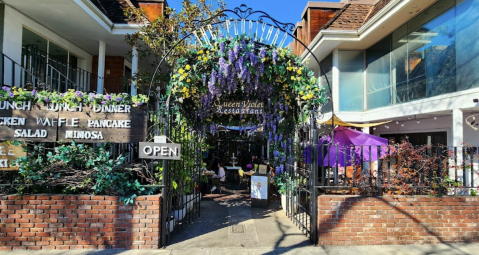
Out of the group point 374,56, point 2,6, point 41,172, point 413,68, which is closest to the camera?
point 41,172

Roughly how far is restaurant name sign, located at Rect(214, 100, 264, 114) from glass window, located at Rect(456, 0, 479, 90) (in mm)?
5162

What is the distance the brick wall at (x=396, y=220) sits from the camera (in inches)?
194

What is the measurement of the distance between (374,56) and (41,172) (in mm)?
11515

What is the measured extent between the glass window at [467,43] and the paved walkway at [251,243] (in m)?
4.03

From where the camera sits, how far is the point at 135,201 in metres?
4.70

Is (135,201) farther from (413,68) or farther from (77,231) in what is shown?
(413,68)

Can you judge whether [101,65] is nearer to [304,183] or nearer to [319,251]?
[304,183]

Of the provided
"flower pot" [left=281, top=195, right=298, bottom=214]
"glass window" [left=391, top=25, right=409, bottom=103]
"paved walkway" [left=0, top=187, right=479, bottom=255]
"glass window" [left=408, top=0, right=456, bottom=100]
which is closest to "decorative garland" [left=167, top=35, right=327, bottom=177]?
"flower pot" [left=281, top=195, right=298, bottom=214]

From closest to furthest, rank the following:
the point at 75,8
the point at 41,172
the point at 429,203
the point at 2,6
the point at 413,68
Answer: the point at 41,172
the point at 429,203
the point at 2,6
the point at 75,8
the point at 413,68

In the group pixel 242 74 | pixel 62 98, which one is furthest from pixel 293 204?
pixel 62 98

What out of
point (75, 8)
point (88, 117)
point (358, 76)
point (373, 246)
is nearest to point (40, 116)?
point (88, 117)

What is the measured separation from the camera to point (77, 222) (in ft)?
15.3

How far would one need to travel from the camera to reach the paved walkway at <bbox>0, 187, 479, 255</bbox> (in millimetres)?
4656

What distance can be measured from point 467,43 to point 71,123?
9.17m
